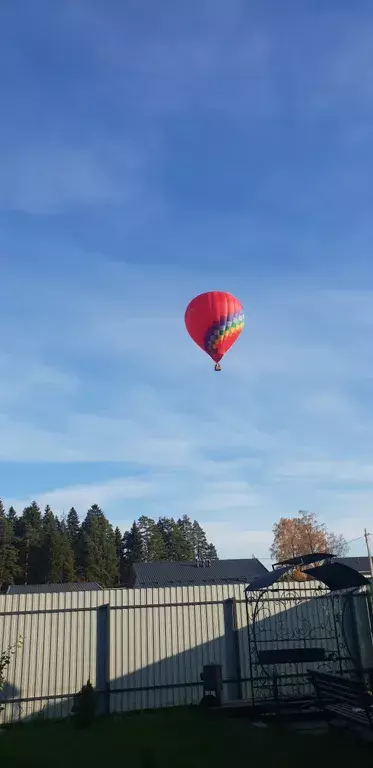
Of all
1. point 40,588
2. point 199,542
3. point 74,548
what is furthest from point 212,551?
point 40,588

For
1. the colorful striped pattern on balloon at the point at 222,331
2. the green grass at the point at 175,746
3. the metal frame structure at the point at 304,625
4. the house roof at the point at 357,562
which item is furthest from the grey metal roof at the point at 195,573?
the green grass at the point at 175,746

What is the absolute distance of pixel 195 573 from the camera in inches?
1937

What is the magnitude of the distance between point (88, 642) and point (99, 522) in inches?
3191

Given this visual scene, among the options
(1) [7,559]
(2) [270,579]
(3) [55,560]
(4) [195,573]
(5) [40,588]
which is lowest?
(2) [270,579]

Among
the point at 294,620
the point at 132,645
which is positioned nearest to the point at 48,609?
the point at 132,645

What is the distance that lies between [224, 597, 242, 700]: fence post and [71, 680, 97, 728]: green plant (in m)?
3.27

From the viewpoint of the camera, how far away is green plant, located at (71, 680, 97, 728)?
35.8 feet

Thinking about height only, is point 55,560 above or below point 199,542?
below

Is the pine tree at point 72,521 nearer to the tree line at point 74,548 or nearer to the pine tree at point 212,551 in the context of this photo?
the tree line at point 74,548

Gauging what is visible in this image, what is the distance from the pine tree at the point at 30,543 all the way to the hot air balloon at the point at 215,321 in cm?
6360

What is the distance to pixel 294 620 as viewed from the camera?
1395cm

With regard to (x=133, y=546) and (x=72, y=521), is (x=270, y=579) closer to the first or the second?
(x=133, y=546)

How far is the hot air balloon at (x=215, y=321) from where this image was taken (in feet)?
56.5

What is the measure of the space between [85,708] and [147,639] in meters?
2.33
